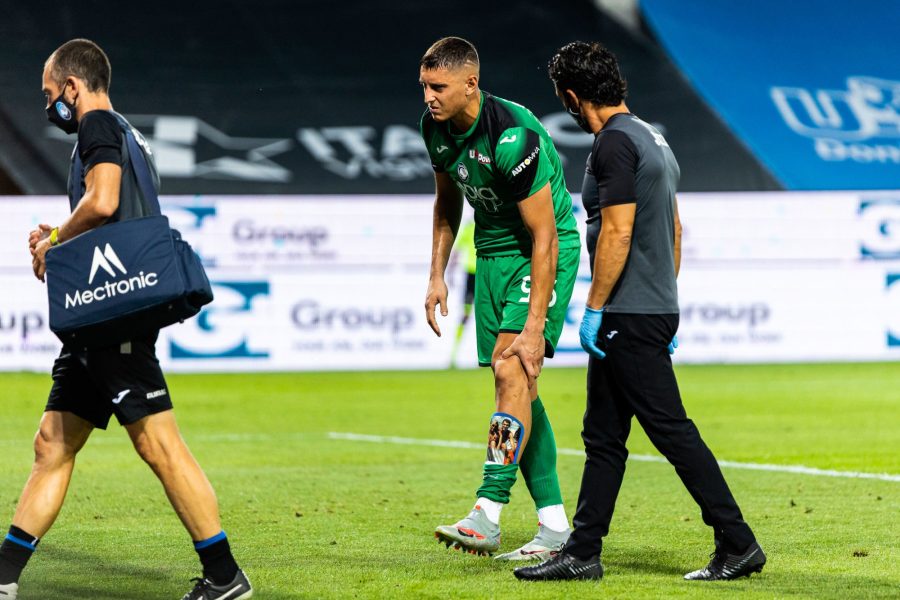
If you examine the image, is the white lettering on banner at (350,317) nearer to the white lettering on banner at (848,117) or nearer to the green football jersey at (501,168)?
the white lettering on banner at (848,117)

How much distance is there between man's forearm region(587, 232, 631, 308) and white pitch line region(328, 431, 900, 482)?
4117 mm

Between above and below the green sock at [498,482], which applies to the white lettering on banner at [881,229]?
above

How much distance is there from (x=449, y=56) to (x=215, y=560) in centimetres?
230

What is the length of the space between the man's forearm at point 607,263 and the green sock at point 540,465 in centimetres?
91

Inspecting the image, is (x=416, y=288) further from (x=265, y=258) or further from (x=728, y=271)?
(x=728, y=271)

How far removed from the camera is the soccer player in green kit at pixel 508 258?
5957 millimetres

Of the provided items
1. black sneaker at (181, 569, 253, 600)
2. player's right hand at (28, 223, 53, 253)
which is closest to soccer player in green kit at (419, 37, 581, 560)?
→ black sneaker at (181, 569, 253, 600)

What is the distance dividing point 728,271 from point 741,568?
1489 centimetres

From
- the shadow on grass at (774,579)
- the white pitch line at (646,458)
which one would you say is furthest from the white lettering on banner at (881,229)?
the shadow on grass at (774,579)

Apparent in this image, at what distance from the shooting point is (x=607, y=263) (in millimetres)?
5570

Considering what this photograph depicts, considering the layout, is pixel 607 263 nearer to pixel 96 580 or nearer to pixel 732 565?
pixel 732 565

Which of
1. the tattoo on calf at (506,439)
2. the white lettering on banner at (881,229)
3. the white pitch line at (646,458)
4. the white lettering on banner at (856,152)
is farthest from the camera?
the white lettering on banner at (856,152)

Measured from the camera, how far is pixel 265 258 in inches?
760

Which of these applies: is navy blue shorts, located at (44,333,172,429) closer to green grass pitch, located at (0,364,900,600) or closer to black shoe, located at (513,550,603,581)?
green grass pitch, located at (0,364,900,600)
